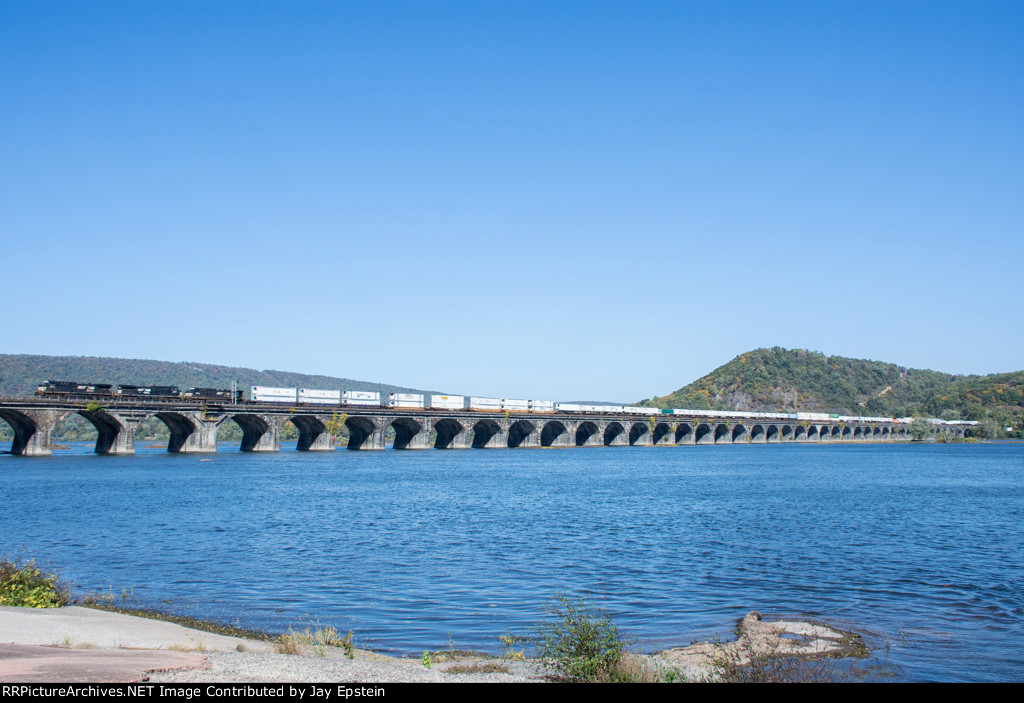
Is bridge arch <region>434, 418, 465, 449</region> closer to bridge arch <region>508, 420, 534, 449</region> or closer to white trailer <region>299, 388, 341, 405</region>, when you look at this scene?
white trailer <region>299, 388, 341, 405</region>

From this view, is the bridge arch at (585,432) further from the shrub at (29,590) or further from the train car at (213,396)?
the shrub at (29,590)

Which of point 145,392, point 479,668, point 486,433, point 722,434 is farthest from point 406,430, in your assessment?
point 479,668

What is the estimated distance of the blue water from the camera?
60.7ft

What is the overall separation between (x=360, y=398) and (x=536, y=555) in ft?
302

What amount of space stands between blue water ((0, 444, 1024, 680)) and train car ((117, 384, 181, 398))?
1007 inches

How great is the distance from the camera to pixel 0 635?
13695 mm

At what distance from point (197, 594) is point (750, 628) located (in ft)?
47.2

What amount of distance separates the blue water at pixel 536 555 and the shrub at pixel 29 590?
221 centimetres

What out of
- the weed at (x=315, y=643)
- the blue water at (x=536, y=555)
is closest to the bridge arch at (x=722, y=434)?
the blue water at (x=536, y=555)

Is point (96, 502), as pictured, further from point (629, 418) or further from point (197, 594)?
point (629, 418)

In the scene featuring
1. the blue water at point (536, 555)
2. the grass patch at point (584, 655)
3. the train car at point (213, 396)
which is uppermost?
the train car at point (213, 396)

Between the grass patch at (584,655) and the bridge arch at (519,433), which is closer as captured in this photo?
the grass patch at (584,655)

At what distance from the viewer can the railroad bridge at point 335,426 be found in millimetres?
78000
